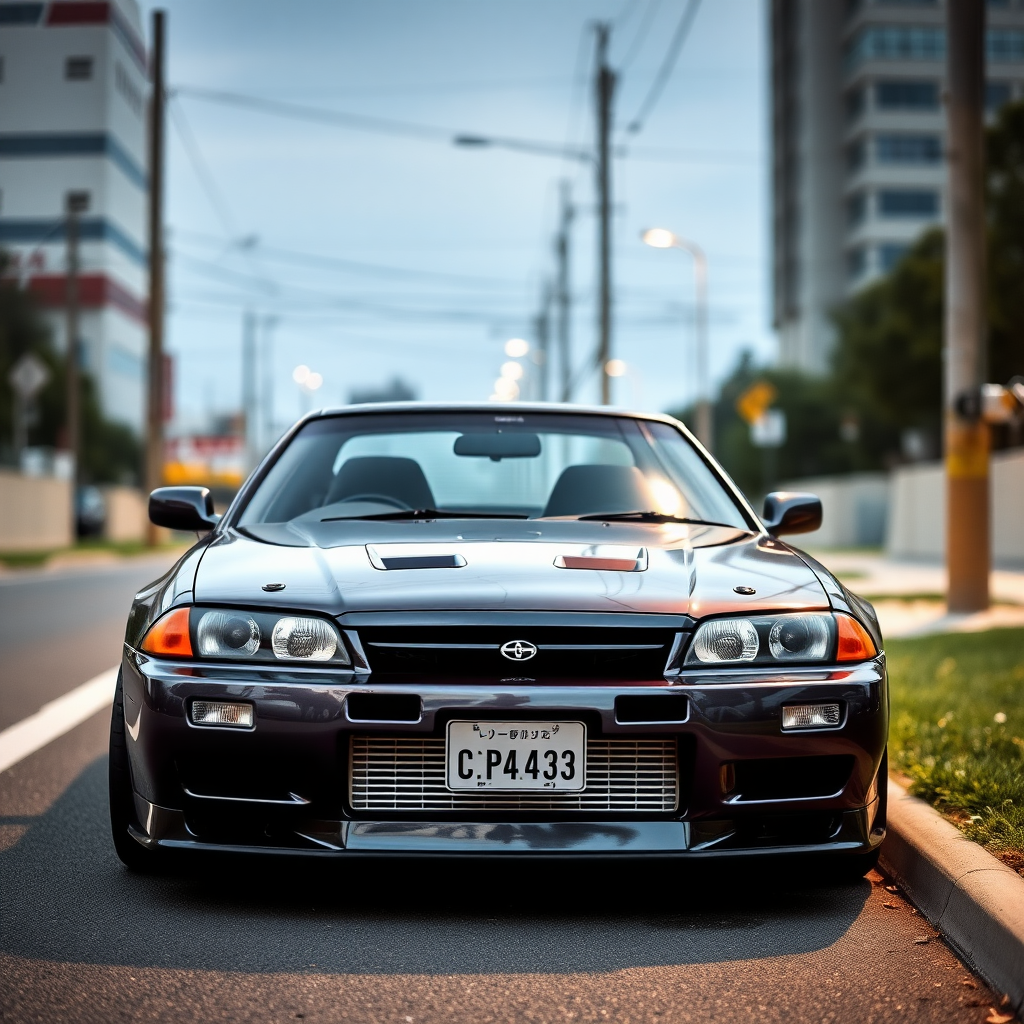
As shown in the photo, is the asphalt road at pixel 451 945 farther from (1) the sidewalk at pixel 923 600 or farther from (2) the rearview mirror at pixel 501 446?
(1) the sidewalk at pixel 923 600

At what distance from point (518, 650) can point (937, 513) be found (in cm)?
2491

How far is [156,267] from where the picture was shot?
31.9m

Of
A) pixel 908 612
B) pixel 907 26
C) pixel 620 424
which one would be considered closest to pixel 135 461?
pixel 907 26

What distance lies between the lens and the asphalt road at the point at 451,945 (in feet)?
10.3

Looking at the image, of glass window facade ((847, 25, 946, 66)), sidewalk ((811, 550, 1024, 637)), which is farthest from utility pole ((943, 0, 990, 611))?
glass window facade ((847, 25, 946, 66))

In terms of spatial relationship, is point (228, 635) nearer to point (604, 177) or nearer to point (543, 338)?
point (604, 177)

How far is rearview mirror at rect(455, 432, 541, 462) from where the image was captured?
5.33 meters

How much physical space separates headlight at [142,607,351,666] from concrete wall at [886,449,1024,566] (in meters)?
19.6

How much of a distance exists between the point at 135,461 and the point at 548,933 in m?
76.4

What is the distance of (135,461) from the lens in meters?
77.5

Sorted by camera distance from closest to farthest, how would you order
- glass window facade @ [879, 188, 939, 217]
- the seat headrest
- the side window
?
the seat headrest, the side window, glass window facade @ [879, 188, 939, 217]

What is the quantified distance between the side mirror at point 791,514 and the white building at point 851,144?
77027 mm

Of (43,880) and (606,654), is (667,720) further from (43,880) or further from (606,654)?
(43,880)

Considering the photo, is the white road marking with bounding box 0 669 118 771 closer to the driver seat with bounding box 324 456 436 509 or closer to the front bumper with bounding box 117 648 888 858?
the driver seat with bounding box 324 456 436 509
